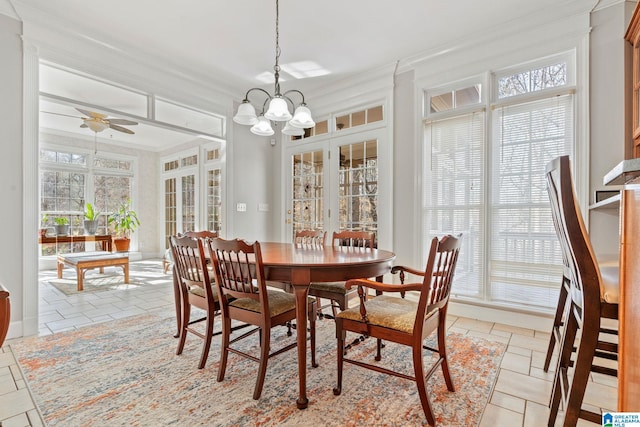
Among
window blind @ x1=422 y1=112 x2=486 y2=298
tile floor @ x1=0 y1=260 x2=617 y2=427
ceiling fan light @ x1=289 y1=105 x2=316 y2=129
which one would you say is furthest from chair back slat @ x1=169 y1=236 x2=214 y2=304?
window blind @ x1=422 y1=112 x2=486 y2=298

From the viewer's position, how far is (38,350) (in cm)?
241

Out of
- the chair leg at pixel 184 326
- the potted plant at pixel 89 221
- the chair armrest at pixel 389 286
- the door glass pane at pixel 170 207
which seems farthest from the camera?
the door glass pane at pixel 170 207

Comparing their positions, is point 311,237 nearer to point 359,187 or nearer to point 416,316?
point 359,187

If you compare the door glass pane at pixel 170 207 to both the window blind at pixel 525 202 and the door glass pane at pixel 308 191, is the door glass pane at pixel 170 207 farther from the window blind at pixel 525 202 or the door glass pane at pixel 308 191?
the window blind at pixel 525 202

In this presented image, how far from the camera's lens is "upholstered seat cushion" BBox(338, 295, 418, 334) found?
161 cm

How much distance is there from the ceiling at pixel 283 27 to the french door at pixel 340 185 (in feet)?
3.26

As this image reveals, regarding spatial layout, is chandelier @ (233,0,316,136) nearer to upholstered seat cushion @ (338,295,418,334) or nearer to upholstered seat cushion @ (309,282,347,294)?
upholstered seat cushion @ (309,282,347,294)

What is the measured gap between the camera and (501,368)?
214cm

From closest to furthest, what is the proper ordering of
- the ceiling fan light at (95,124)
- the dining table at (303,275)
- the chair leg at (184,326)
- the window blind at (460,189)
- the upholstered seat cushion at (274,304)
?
the dining table at (303,275) < the upholstered seat cushion at (274,304) < the chair leg at (184,326) < the window blind at (460,189) < the ceiling fan light at (95,124)

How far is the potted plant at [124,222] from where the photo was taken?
6.93 m

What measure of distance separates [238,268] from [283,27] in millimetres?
2365

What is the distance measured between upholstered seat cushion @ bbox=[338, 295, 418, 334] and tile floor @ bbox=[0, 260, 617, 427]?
62 cm

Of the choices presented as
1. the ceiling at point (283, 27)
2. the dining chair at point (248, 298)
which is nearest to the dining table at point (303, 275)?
the dining chair at point (248, 298)

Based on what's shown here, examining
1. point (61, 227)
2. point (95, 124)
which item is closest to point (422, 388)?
point (95, 124)
